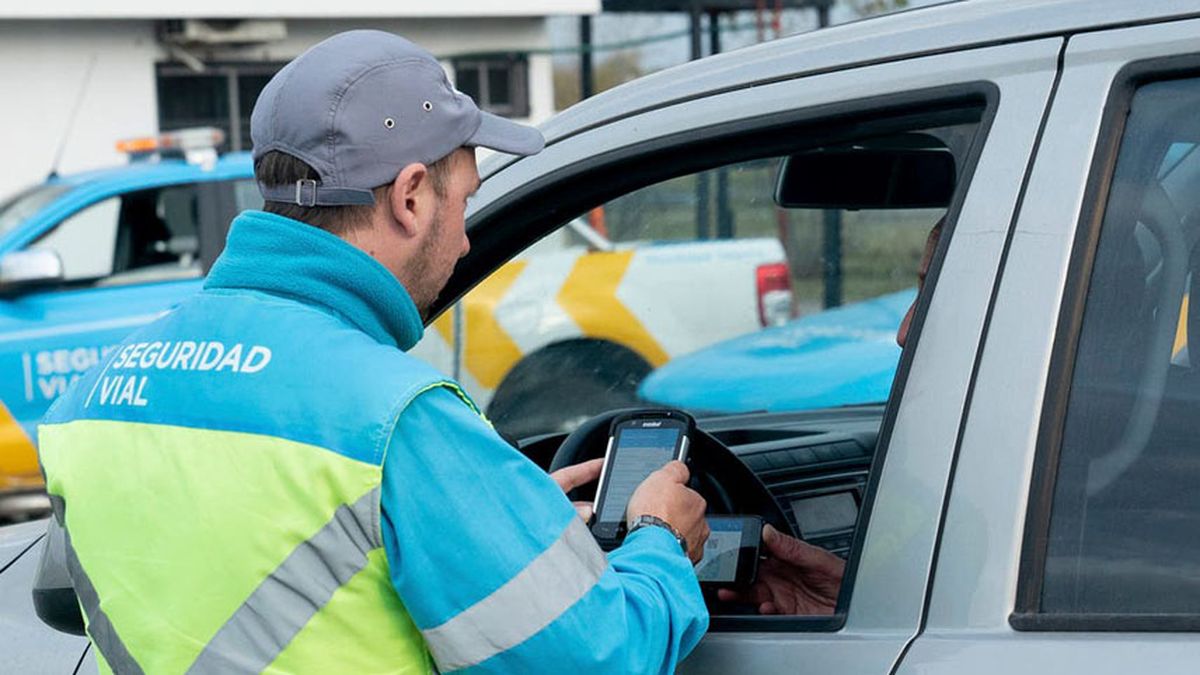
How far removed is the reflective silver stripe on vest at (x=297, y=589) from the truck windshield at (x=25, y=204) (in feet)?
20.7

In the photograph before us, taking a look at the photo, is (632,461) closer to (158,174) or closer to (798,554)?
(798,554)

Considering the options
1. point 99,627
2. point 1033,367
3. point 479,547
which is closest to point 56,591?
point 99,627

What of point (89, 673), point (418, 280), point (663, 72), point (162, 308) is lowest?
point (162, 308)

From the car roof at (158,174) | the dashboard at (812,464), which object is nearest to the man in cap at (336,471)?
the dashboard at (812,464)

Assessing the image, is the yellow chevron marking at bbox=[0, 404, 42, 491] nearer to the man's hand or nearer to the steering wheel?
the steering wheel

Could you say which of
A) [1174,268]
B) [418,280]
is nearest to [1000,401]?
[1174,268]

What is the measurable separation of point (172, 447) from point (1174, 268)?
3.29 feet

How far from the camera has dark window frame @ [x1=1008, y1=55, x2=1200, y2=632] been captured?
1533 mm

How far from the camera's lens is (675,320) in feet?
25.9

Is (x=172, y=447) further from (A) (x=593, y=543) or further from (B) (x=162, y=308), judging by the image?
(B) (x=162, y=308)

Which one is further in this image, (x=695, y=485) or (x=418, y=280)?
(x=695, y=485)

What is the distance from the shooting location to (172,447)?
1.63 m

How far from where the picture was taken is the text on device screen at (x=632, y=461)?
2.07m

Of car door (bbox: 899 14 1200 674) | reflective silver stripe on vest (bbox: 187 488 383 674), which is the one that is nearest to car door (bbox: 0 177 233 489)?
reflective silver stripe on vest (bbox: 187 488 383 674)
